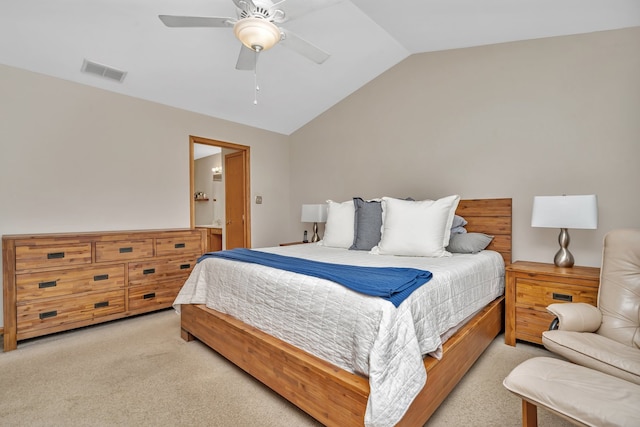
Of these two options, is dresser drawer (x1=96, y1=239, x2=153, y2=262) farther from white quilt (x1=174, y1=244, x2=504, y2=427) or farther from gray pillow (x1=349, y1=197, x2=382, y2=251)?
gray pillow (x1=349, y1=197, x2=382, y2=251)

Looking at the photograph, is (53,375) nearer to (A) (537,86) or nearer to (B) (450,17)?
(B) (450,17)

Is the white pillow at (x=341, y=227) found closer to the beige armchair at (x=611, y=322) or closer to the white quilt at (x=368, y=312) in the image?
the white quilt at (x=368, y=312)

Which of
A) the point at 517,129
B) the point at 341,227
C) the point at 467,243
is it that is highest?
the point at 517,129

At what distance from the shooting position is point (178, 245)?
136 inches

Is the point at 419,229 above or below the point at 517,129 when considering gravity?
below

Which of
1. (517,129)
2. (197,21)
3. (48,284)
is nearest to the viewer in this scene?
(197,21)

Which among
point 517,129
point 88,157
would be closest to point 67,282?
point 88,157

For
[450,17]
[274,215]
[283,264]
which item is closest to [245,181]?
[274,215]

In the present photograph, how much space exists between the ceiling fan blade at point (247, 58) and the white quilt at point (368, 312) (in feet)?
5.17

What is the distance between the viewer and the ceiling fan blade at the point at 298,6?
6.08 ft

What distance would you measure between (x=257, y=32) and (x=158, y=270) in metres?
2.63

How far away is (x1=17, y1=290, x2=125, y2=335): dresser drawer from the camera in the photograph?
2553 mm

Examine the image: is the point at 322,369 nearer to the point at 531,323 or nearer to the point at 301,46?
the point at 531,323

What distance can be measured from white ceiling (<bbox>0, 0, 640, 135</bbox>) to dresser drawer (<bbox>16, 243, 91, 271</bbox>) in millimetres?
1678
